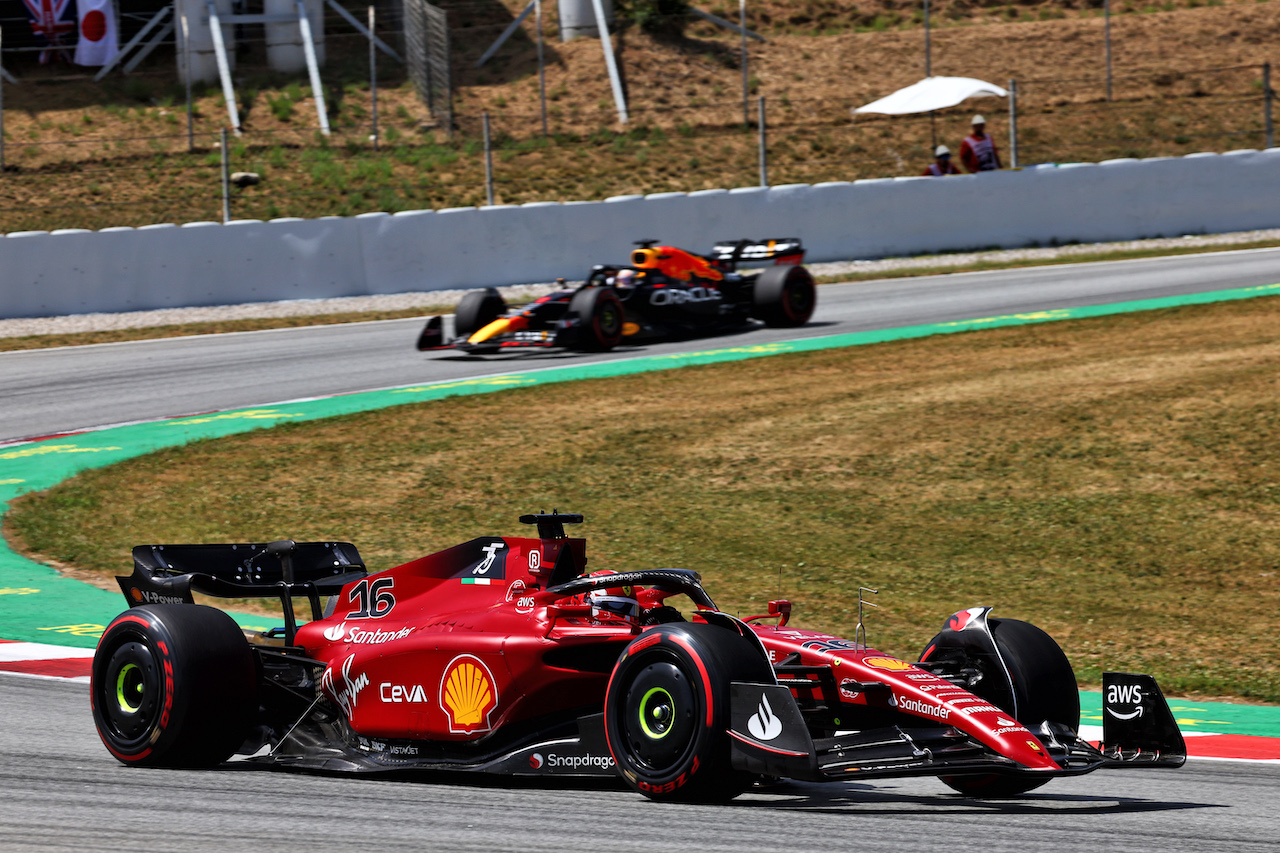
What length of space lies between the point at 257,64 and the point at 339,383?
21525 mm

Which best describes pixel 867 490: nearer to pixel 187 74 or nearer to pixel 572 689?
pixel 572 689

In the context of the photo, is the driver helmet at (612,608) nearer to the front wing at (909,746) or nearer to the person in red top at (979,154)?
the front wing at (909,746)

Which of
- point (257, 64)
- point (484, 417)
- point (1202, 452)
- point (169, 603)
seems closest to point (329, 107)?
point (257, 64)

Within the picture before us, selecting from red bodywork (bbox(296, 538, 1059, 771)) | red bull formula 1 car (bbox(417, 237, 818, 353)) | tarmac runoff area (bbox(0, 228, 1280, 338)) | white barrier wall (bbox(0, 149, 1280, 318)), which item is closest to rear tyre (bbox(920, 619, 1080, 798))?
red bodywork (bbox(296, 538, 1059, 771))

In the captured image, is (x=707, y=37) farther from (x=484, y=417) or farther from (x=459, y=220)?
(x=484, y=417)

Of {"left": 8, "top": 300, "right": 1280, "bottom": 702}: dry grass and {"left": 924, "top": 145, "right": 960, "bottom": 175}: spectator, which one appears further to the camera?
{"left": 924, "top": 145, "right": 960, "bottom": 175}: spectator

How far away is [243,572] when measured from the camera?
22.9 feet

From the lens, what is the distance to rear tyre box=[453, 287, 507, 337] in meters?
19.1

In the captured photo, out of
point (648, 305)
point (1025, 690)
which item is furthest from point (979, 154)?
point (1025, 690)

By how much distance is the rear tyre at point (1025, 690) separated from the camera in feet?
18.0

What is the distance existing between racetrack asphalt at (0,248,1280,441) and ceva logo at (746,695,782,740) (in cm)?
1189

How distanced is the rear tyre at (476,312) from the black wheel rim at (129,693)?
13026 millimetres

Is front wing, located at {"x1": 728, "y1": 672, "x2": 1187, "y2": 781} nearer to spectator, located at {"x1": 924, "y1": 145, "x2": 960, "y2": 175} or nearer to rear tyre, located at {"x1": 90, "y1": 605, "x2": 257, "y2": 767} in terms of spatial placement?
rear tyre, located at {"x1": 90, "y1": 605, "x2": 257, "y2": 767}

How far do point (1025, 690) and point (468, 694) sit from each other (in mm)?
1993
